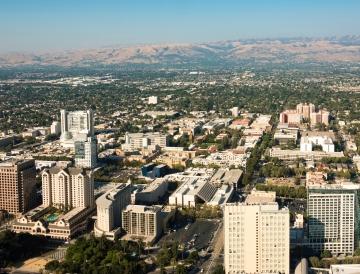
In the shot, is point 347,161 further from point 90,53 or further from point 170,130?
point 90,53

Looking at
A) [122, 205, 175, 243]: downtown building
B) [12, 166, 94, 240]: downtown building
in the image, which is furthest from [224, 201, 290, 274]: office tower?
[12, 166, 94, 240]: downtown building

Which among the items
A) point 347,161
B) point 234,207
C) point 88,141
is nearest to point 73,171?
point 88,141

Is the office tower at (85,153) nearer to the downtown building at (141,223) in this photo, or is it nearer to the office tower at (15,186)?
the office tower at (15,186)

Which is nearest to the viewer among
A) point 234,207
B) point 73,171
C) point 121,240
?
point 234,207

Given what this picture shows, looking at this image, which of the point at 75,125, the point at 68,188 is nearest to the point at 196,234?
the point at 68,188

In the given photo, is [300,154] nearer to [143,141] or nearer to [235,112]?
[143,141]

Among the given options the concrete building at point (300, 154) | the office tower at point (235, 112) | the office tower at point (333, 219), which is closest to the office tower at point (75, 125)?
the concrete building at point (300, 154)

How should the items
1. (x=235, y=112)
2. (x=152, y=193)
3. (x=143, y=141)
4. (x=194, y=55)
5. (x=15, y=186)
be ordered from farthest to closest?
(x=194, y=55) < (x=235, y=112) < (x=143, y=141) < (x=152, y=193) < (x=15, y=186)
